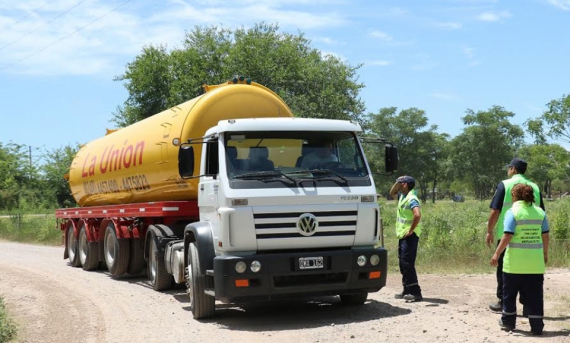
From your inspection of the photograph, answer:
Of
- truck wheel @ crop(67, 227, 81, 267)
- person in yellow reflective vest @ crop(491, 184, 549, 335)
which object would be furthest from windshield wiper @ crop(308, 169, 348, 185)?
truck wheel @ crop(67, 227, 81, 267)

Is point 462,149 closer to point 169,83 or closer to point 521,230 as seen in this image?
point 169,83

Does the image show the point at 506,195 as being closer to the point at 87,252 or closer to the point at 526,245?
the point at 526,245

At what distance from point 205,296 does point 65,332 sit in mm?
1891

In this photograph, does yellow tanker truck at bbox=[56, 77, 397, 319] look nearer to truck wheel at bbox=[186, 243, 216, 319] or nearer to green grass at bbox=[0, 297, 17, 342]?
truck wheel at bbox=[186, 243, 216, 319]

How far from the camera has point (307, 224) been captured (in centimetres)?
845

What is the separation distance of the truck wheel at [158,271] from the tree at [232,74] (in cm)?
2652

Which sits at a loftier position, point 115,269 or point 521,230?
point 521,230

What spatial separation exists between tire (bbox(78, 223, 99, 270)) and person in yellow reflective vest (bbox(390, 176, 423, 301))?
8924 mm

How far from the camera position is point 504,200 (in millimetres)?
8477

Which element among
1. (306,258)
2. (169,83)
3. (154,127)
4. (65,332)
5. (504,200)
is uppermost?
(169,83)

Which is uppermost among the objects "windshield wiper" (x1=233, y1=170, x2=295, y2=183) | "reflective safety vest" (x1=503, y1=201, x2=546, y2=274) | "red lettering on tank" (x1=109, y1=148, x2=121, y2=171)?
"red lettering on tank" (x1=109, y1=148, x2=121, y2=171)

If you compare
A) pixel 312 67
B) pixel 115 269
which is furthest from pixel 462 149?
pixel 115 269

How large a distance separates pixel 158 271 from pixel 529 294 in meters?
6.72

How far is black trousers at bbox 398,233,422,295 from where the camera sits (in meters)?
9.90
